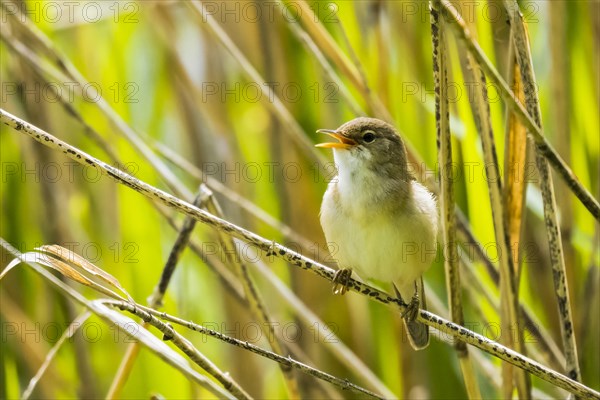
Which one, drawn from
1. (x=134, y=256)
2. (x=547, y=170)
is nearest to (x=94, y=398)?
(x=134, y=256)

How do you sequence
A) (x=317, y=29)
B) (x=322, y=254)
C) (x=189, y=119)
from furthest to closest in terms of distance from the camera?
1. (x=189, y=119)
2. (x=322, y=254)
3. (x=317, y=29)

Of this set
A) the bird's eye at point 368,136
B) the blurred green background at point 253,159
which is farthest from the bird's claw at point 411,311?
the bird's eye at point 368,136

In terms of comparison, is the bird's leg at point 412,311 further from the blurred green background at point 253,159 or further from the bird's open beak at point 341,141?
the bird's open beak at point 341,141

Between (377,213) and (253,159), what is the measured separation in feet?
2.70

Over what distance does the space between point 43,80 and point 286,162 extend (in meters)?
0.87

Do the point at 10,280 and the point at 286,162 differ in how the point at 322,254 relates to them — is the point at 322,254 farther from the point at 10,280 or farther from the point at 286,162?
the point at 10,280

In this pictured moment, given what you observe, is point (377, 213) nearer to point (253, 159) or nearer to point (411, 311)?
point (411, 311)

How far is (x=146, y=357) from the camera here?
2.52 m

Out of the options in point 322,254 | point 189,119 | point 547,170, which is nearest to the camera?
point 547,170

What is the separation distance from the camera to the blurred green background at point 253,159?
7.97ft

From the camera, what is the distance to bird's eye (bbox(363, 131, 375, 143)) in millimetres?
2291

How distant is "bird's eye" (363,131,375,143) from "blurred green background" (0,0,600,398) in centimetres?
13

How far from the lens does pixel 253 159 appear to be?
114 inches

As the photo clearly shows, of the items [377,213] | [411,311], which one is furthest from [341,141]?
A: [411,311]
